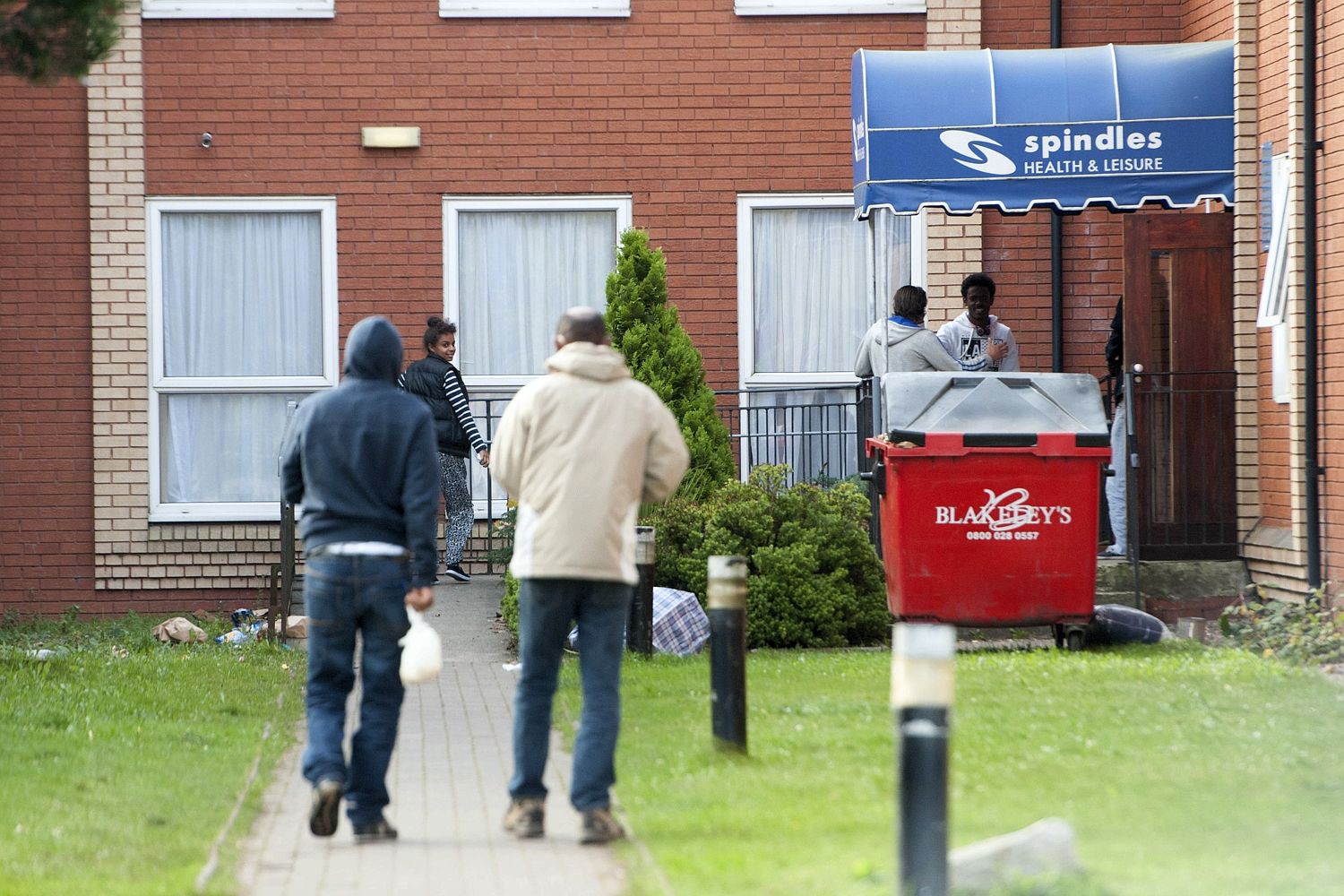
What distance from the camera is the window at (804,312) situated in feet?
46.2

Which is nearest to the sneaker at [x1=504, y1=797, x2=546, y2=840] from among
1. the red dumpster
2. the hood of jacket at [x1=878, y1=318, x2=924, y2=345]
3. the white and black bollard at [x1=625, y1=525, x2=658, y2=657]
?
the white and black bollard at [x1=625, y1=525, x2=658, y2=657]

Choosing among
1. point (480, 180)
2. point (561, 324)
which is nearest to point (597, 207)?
point (480, 180)

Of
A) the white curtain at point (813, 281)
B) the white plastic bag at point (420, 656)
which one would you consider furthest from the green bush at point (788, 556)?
the white plastic bag at point (420, 656)

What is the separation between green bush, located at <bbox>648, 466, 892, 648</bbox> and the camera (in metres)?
10.8

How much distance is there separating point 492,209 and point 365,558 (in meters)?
8.29

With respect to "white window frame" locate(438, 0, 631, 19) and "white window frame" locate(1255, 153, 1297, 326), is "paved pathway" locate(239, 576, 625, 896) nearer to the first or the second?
"white window frame" locate(1255, 153, 1297, 326)

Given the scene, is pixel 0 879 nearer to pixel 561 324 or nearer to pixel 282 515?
pixel 561 324

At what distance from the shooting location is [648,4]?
46.2 feet

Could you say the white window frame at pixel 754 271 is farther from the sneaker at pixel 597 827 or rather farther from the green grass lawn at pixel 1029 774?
the sneaker at pixel 597 827

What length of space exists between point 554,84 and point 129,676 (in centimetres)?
605

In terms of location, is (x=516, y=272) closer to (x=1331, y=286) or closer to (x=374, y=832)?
(x=1331, y=286)

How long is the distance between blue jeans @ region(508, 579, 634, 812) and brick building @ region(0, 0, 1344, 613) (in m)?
8.09

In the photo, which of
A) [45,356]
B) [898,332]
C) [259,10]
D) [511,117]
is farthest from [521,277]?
[898,332]

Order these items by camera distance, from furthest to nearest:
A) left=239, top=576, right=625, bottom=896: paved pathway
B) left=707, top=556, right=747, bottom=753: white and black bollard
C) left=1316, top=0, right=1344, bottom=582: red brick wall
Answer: left=1316, top=0, right=1344, bottom=582: red brick wall → left=707, top=556, right=747, bottom=753: white and black bollard → left=239, top=576, right=625, bottom=896: paved pathway
